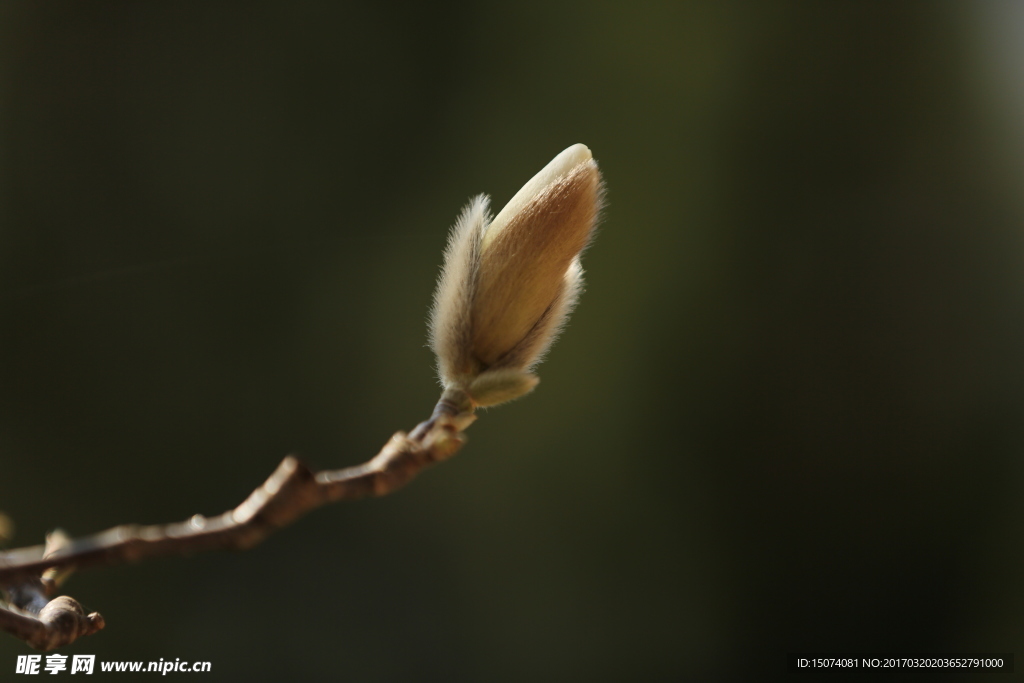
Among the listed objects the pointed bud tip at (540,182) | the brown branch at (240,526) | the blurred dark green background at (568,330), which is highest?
the blurred dark green background at (568,330)

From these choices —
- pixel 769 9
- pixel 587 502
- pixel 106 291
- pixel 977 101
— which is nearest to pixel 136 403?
pixel 106 291

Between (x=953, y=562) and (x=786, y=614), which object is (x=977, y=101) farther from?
(x=786, y=614)

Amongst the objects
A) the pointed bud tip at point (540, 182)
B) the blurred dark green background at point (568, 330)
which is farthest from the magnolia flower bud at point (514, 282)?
the blurred dark green background at point (568, 330)

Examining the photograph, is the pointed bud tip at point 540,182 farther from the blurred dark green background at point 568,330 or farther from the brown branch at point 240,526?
the blurred dark green background at point 568,330

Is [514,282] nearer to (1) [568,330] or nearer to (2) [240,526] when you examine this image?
(2) [240,526]

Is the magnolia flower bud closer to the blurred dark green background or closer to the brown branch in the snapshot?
the brown branch
